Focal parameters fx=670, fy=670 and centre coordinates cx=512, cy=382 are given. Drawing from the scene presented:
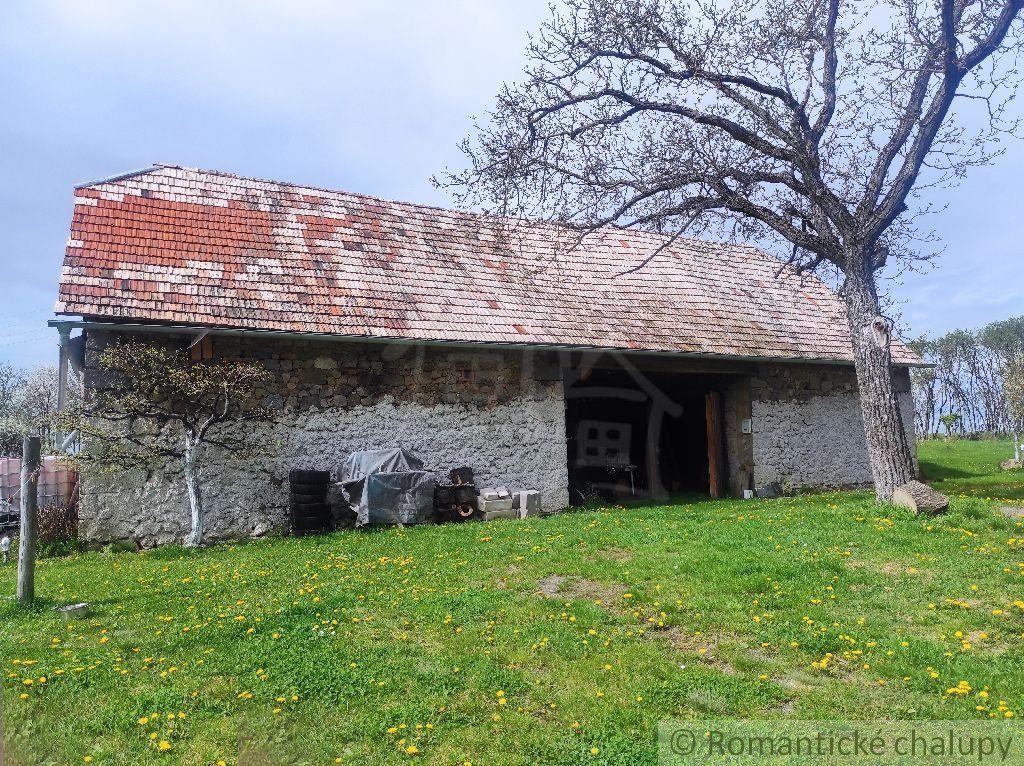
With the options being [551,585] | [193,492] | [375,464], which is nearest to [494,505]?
[375,464]

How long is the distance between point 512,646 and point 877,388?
622cm

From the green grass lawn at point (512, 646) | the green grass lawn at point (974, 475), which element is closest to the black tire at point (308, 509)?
the green grass lawn at point (512, 646)

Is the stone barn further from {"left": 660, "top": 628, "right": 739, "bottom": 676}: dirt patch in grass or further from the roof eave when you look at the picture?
{"left": 660, "top": 628, "right": 739, "bottom": 676}: dirt patch in grass

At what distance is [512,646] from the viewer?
4090 mm

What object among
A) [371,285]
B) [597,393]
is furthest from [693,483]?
[371,285]

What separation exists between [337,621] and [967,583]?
4.55 metres

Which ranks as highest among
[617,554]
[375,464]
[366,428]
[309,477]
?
[366,428]

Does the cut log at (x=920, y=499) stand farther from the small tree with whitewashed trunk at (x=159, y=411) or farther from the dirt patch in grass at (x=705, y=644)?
the small tree with whitewashed trunk at (x=159, y=411)

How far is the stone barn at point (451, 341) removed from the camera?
848 centimetres

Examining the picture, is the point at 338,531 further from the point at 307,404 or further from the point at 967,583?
the point at 967,583

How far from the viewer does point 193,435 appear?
314 inches

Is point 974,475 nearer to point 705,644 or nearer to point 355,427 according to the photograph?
point 355,427

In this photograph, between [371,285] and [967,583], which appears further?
[371,285]

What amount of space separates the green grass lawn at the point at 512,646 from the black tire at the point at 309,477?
1777mm
